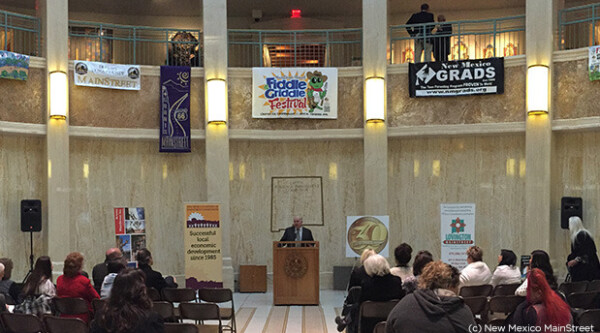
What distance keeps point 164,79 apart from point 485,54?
8.46 meters

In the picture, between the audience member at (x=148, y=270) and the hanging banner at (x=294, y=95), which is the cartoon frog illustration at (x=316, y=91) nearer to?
the hanging banner at (x=294, y=95)

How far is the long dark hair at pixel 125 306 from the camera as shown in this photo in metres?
4.18

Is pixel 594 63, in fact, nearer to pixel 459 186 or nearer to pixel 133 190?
pixel 459 186

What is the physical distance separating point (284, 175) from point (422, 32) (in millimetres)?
4302

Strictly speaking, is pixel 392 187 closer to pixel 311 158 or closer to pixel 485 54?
pixel 311 158

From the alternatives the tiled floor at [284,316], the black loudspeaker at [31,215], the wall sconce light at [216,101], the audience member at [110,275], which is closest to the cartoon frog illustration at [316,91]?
the wall sconce light at [216,101]

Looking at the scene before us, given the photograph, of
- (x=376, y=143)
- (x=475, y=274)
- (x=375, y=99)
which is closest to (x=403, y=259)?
(x=475, y=274)

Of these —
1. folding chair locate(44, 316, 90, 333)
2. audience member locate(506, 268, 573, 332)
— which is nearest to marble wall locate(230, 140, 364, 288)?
folding chair locate(44, 316, 90, 333)

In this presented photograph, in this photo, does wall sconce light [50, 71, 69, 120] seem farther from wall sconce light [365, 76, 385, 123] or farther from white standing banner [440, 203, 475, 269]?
white standing banner [440, 203, 475, 269]

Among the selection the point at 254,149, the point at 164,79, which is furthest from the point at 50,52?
the point at 254,149

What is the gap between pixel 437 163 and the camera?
47.0ft

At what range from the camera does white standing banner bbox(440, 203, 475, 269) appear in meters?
12.2

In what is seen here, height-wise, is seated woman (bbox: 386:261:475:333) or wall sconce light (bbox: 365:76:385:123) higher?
wall sconce light (bbox: 365:76:385:123)

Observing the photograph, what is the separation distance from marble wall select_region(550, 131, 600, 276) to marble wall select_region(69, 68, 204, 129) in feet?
23.5
